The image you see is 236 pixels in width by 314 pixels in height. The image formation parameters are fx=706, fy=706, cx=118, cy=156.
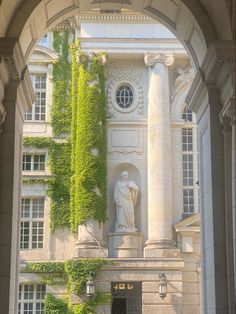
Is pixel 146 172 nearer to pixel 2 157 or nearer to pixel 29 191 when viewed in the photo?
pixel 29 191

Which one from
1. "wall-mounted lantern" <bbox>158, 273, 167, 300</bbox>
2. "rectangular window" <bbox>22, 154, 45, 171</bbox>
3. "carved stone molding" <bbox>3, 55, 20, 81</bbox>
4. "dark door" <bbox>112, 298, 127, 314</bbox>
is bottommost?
"dark door" <bbox>112, 298, 127, 314</bbox>

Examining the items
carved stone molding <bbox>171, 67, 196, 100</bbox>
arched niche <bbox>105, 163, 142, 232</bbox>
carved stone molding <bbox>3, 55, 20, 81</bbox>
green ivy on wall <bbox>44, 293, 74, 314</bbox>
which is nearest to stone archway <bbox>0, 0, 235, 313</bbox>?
carved stone molding <bbox>3, 55, 20, 81</bbox>

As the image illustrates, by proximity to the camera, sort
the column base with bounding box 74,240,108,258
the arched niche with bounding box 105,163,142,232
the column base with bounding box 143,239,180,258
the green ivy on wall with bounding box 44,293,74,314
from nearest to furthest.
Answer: the green ivy on wall with bounding box 44,293,74,314 → the column base with bounding box 74,240,108,258 → the column base with bounding box 143,239,180,258 → the arched niche with bounding box 105,163,142,232

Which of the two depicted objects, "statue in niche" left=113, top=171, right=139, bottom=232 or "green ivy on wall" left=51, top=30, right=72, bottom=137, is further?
"green ivy on wall" left=51, top=30, right=72, bottom=137

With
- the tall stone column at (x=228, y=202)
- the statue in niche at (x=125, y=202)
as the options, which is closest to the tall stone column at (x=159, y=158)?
the statue in niche at (x=125, y=202)

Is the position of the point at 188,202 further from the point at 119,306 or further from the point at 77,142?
the point at 77,142

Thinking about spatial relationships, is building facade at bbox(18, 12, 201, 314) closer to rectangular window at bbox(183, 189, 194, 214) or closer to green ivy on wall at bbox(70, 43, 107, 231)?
rectangular window at bbox(183, 189, 194, 214)

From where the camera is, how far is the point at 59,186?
3294 centimetres

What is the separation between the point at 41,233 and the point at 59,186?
2325 mm

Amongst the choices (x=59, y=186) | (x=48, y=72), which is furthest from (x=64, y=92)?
(x=59, y=186)

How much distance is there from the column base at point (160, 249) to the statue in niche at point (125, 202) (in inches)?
42.5

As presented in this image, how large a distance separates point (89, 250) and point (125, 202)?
280 cm

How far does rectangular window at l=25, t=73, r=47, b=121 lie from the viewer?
112 ft

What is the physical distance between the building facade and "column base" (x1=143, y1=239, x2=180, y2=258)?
0.05m
